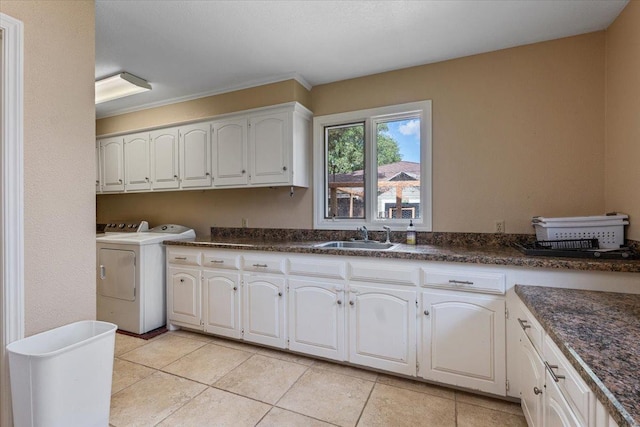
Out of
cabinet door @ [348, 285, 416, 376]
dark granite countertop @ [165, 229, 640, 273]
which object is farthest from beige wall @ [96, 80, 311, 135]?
cabinet door @ [348, 285, 416, 376]

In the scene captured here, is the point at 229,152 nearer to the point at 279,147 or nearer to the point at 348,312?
the point at 279,147

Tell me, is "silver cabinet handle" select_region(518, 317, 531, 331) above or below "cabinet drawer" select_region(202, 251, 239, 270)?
below

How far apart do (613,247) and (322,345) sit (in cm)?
197

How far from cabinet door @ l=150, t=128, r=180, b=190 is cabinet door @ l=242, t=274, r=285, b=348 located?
1.59 meters

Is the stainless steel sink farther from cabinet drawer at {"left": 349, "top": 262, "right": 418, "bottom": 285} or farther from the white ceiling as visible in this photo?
the white ceiling

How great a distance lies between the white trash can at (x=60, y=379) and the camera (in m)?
1.19

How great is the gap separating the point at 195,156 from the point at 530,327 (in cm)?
312

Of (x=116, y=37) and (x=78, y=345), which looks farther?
(x=116, y=37)

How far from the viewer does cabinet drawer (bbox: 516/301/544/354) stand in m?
1.26

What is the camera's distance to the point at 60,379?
122cm

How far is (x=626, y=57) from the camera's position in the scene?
5.91 feet

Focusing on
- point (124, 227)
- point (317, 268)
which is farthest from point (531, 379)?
point (124, 227)

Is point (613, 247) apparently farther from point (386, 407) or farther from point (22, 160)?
point (22, 160)

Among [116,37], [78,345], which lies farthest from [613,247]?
[116,37]
